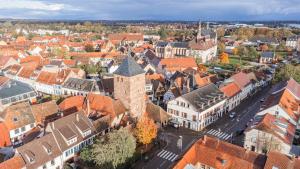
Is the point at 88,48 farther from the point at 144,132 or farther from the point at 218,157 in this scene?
the point at 218,157

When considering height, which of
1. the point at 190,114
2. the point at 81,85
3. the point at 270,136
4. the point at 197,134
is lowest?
the point at 197,134

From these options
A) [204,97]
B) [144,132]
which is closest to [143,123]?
[144,132]

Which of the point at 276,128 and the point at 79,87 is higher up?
the point at 79,87

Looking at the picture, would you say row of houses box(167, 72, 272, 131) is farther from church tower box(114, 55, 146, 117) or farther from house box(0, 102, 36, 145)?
house box(0, 102, 36, 145)

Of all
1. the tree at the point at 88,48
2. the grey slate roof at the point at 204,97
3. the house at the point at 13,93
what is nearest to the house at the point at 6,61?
the house at the point at 13,93

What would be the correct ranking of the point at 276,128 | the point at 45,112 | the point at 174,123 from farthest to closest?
the point at 174,123
the point at 45,112
the point at 276,128

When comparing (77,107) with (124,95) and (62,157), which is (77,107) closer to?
(124,95)

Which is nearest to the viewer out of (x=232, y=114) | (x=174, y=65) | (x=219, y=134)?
(x=219, y=134)

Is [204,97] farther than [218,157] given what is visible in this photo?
Yes
